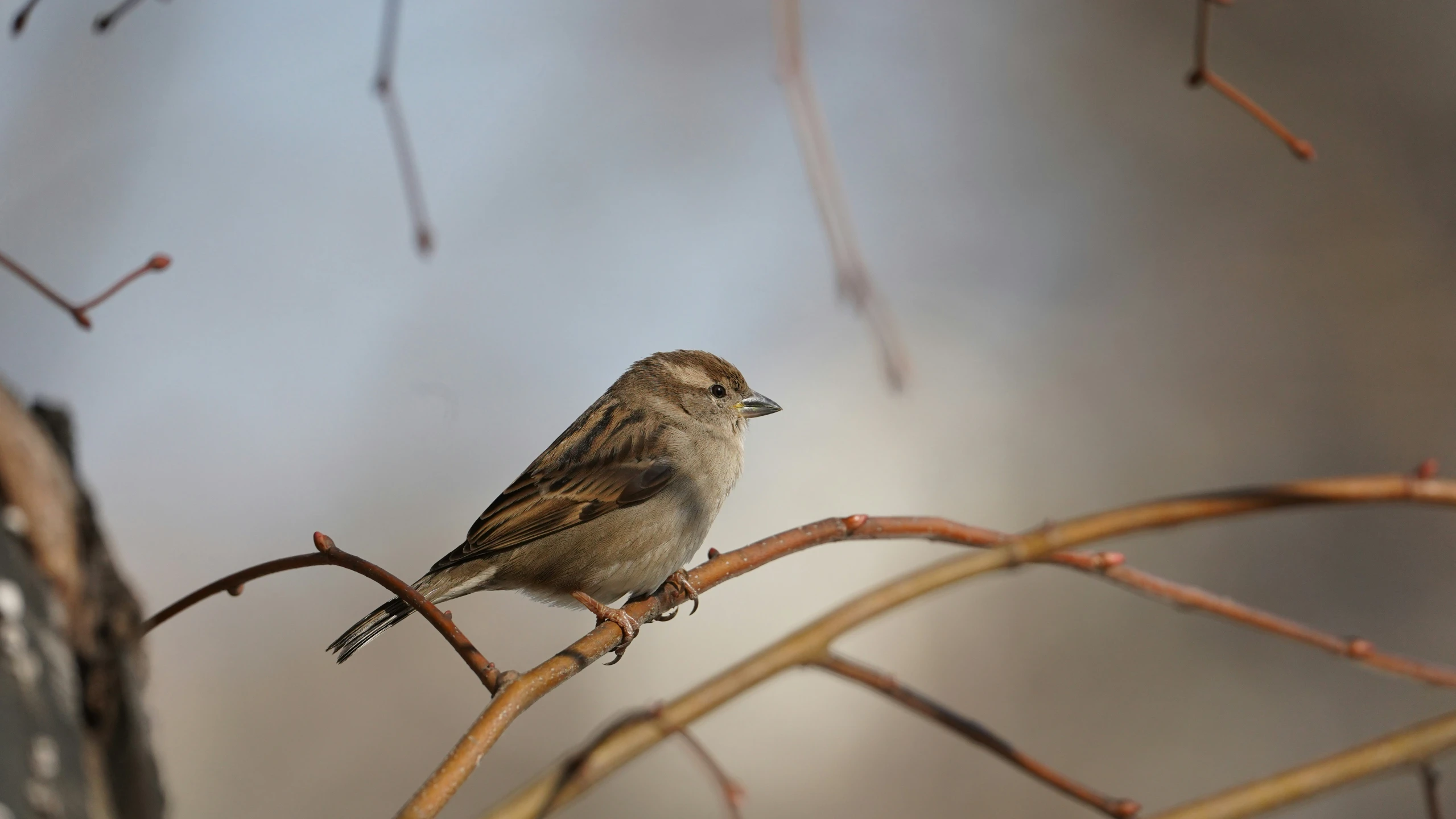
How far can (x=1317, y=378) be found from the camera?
8328 mm

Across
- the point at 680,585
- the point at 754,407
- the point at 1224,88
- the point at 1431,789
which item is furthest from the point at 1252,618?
the point at 754,407

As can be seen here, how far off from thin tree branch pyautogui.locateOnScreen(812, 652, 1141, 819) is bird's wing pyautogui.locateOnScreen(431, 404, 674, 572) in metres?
2.13

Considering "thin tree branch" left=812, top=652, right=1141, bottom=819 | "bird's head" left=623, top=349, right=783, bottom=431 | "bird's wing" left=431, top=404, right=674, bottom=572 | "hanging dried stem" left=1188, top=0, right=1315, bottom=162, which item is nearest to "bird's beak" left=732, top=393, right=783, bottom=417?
"bird's head" left=623, top=349, right=783, bottom=431

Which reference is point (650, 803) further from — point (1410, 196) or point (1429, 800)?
point (1410, 196)

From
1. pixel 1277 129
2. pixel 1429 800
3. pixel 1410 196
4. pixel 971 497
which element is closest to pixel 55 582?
pixel 1429 800

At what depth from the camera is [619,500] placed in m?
3.72

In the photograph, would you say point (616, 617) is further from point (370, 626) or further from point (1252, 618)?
point (1252, 618)

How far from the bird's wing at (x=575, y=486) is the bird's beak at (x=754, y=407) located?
358 millimetres

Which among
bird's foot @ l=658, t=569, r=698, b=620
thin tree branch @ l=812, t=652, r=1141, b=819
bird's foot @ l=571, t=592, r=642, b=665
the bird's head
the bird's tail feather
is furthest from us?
the bird's head

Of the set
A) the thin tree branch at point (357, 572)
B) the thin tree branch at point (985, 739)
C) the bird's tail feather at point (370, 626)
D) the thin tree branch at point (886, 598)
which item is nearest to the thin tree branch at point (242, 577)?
the thin tree branch at point (357, 572)

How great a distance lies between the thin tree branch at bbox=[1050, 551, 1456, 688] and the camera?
1.59 metres

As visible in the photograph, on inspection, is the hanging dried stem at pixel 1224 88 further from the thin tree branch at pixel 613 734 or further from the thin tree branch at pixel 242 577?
the thin tree branch at pixel 242 577

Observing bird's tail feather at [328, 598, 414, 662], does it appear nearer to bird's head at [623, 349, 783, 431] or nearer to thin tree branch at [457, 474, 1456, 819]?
bird's head at [623, 349, 783, 431]

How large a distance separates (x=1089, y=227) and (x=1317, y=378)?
1981 mm
